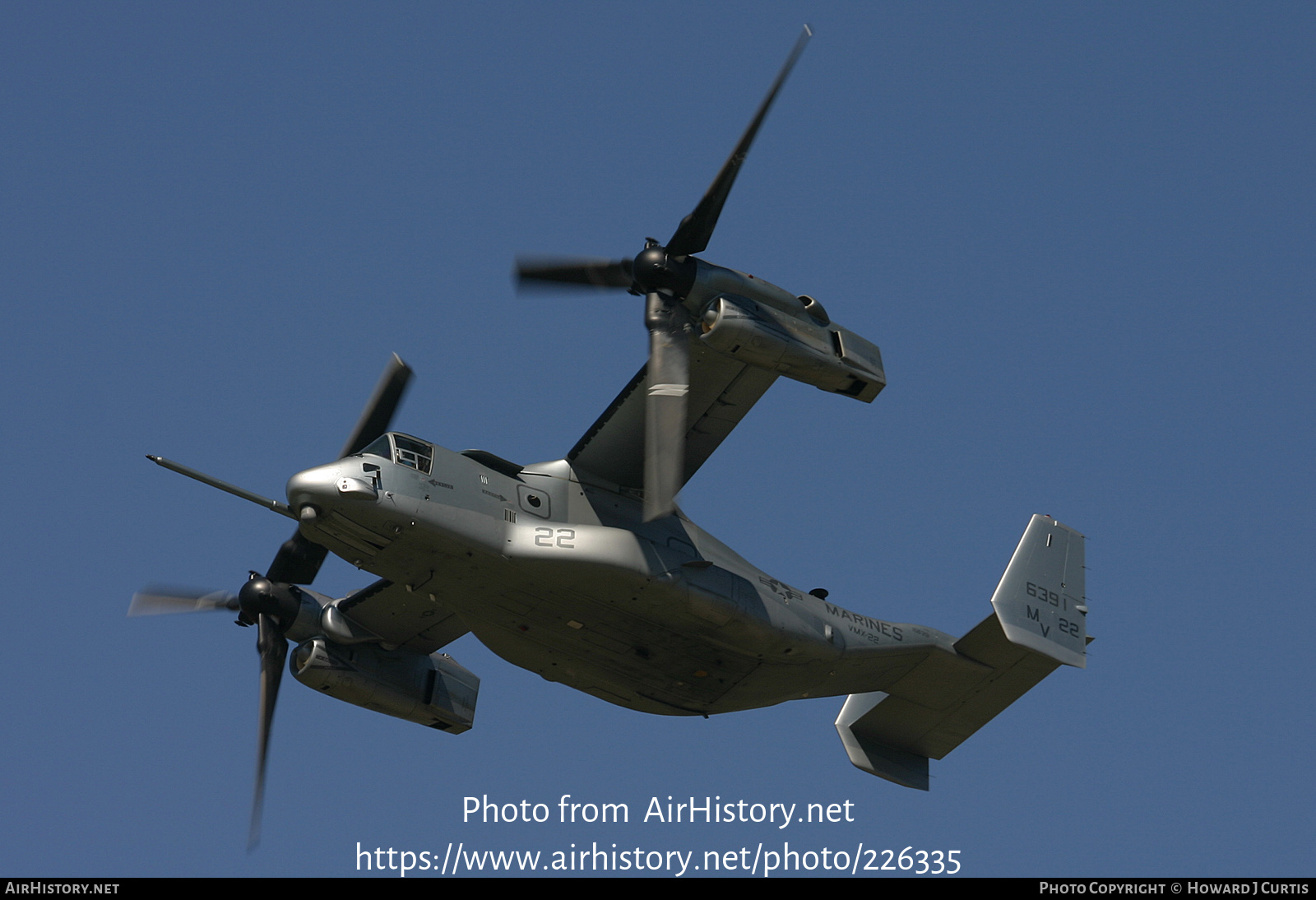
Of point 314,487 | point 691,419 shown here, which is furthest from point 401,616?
point 691,419

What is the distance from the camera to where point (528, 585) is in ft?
75.5

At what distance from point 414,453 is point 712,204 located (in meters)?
5.49

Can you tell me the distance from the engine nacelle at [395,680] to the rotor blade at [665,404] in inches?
317

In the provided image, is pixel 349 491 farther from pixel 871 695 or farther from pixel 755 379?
pixel 871 695

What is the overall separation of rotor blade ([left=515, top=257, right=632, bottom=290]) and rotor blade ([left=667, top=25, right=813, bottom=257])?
0.95m

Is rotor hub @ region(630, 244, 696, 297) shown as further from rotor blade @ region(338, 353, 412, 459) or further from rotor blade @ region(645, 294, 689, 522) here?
rotor blade @ region(338, 353, 412, 459)

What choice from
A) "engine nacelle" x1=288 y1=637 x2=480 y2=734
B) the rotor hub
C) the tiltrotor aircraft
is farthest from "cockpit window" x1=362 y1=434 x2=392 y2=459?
"engine nacelle" x1=288 y1=637 x2=480 y2=734

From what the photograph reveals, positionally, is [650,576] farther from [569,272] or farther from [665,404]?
[569,272]

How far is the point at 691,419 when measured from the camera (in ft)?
80.3

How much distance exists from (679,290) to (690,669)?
5.87m

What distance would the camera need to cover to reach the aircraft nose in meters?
22.1

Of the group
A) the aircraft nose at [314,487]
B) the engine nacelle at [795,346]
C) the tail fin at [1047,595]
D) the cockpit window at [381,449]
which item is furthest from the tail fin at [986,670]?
the aircraft nose at [314,487]

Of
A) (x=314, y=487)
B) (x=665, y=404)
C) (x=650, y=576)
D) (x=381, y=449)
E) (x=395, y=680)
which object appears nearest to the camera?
(x=314, y=487)

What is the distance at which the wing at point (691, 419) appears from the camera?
23.9 metres
